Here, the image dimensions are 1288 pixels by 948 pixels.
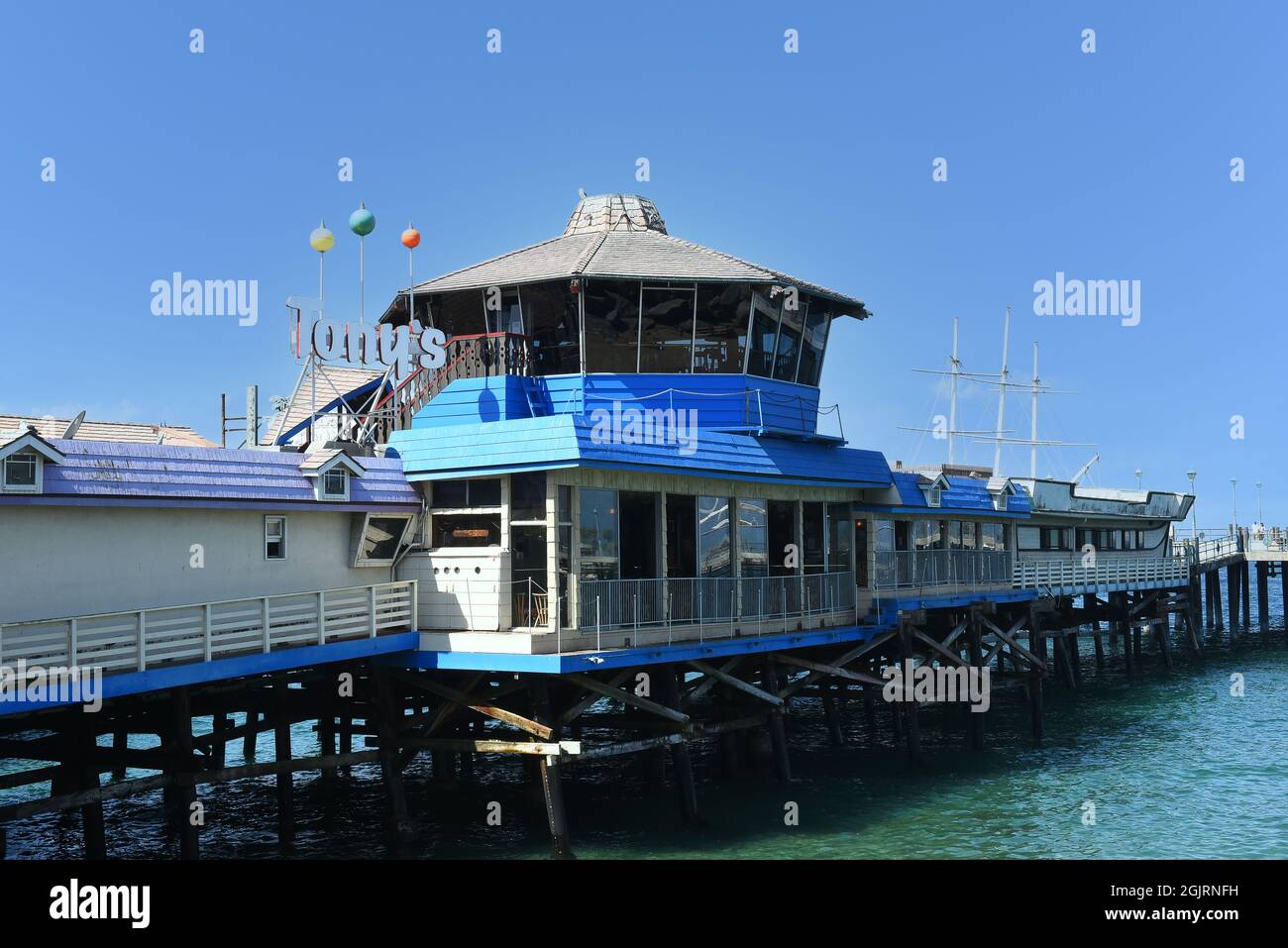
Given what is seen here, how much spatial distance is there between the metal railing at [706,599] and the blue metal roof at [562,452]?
6.58ft

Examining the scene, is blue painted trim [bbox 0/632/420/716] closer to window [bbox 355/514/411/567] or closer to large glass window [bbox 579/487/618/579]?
window [bbox 355/514/411/567]

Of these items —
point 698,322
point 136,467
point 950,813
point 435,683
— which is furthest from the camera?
point 698,322

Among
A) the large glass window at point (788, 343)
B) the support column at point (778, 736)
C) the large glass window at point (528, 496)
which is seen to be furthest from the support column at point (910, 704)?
the large glass window at point (528, 496)

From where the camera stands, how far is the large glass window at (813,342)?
28797mm

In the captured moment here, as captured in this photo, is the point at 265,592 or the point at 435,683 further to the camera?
the point at 435,683

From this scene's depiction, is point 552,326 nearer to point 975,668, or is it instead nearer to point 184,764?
point 184,764

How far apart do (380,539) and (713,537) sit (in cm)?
652

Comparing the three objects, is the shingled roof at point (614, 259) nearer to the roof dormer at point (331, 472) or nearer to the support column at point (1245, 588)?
the roof dormer at point (331, 472)

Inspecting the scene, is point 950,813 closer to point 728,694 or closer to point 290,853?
point 728,694

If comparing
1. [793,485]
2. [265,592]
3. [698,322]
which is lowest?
[265,592]
